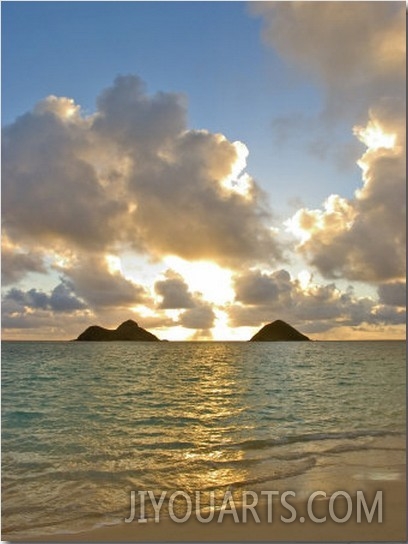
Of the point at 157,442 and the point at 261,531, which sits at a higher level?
the point at 261,531

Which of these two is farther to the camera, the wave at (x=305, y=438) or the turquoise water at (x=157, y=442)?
the wave at (x=305, y=438)

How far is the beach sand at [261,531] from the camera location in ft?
37.8

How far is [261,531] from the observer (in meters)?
11.8

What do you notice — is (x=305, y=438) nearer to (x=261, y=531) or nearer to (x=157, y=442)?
(x=157, y=442)

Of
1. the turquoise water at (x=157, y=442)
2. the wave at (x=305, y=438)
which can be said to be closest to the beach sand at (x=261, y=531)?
the turquoise water at (x=157, y=442)

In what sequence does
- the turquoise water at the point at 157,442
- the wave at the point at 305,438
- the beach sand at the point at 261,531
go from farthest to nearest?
the wave at the point at 305,438
the turquoise water at the point at 157,442
the beach sand at the point at 261,531

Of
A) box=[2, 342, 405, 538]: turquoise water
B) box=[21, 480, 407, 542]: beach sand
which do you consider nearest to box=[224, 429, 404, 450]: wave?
box=[2, 342, 405, 538]: turquoise water

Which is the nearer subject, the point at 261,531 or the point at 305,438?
the point at 261,531

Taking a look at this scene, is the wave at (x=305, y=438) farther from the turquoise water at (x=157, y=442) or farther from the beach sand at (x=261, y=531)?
the beach sand at (x=261, y=531)

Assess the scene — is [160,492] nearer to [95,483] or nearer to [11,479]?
[95,483]

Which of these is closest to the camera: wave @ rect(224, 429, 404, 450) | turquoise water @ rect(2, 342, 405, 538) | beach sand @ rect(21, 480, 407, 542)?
beach sand @ rect(21, 480, 407, 542)

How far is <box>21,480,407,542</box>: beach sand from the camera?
1153 cm

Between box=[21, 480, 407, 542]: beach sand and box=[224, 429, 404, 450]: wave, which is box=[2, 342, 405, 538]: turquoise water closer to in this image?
box=[224, 429, 404, 450]: wave

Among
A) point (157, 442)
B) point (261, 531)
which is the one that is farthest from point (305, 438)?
point (261, 531)
